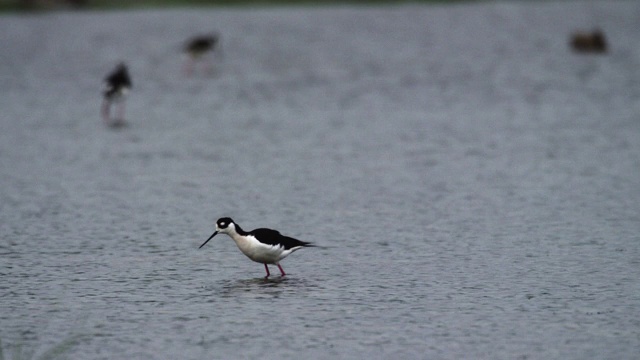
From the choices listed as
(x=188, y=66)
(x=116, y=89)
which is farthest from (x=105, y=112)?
(x=188, y=66)

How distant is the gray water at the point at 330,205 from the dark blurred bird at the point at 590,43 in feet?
1.42

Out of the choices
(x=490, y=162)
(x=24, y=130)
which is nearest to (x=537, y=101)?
(x=490, y=162)

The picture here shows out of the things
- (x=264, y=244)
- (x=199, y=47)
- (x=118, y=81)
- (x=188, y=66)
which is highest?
(x=199, y=47)

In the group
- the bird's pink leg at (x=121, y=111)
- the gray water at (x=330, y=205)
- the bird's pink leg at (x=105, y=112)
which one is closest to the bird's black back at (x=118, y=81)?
the bird's pink leg at (x=105, y=112)

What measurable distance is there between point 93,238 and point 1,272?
216 centimetres

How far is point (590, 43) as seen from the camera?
42688 millimetres

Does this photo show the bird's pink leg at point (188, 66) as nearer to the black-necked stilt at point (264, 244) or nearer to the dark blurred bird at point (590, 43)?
the dark blurred bird at point (590, 43)

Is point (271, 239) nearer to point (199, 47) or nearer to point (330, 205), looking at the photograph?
point (330, 205)

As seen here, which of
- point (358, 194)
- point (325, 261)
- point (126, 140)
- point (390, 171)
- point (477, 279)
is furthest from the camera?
point (126, 140)

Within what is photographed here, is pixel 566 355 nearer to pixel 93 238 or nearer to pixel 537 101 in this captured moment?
pixel 93 238

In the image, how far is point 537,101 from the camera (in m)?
32.2

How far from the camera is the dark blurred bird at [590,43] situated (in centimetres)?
4266

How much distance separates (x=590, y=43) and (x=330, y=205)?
82.1ft

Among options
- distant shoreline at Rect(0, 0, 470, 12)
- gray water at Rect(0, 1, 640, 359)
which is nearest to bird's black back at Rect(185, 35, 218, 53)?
gray water at Rect(0, 1, 640, 359)
